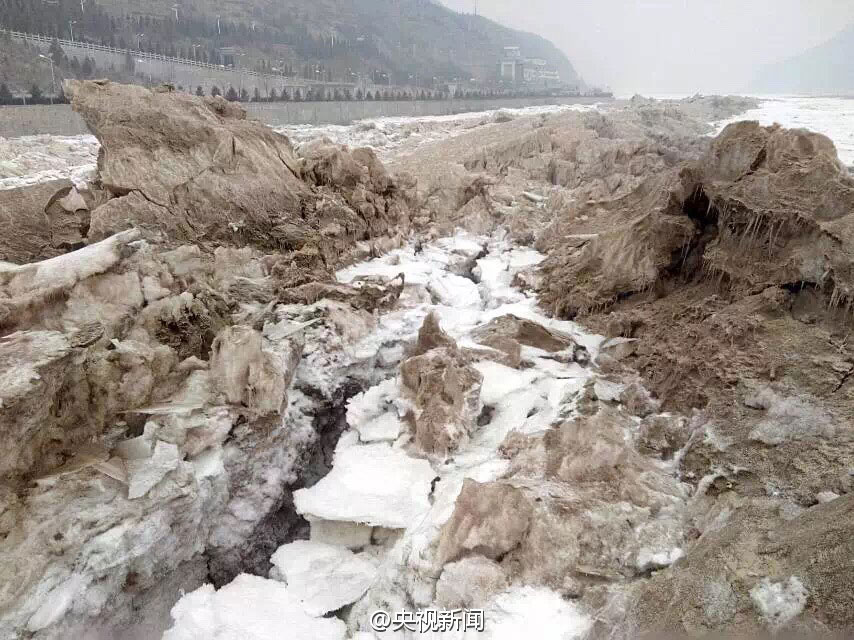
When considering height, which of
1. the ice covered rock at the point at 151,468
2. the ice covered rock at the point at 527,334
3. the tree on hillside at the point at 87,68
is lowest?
the ice covered rock at the point at 151,468

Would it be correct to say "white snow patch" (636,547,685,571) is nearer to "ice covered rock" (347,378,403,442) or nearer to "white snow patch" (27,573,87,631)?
"ice covered rock" (347,378,403,442)

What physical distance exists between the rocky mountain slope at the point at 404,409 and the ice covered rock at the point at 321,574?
0.02m

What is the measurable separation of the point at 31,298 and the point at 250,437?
6.96ft

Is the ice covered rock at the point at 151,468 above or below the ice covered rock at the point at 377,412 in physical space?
above

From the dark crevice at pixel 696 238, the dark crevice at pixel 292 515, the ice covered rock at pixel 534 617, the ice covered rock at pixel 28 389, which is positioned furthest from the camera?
the dark crevice at pixel 696 238

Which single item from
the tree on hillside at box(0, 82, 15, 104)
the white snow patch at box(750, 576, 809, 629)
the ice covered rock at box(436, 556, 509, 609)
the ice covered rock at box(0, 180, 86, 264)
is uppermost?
the tree on hillside at box(0, 82, 15, 104)

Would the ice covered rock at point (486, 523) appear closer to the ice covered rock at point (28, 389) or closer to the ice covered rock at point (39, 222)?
the ice covered rock at point (28, 389)

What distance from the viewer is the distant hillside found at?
40344 mm

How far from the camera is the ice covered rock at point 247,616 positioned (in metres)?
3.77

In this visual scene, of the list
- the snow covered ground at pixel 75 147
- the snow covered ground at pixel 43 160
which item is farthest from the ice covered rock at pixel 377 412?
the snow covered ground at pixel 43 160

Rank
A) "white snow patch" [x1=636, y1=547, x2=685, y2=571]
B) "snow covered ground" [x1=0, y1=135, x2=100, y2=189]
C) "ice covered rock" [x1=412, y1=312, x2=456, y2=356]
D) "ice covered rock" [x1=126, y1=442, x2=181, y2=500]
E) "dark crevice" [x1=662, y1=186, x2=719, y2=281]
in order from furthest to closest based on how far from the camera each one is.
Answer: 1. "snow covered ground" [x1=0, y1=135, x2=100, y2=189]
2. "dark crevice" [x1=662, y1=186, x2=719, y2=281]
3. "ice covered rock" [x1=412, y1=312, x2=456, y2=356]
4. "ice covered rock" [x1=126, y1=442, x2=181, y2=500]
5. "white snow patch" [x1=636, y1=547, x2=685, y2=571]

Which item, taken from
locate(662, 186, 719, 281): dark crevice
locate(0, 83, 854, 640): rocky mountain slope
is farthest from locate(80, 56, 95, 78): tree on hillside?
locate(662, 186, 719, 281): dark crevice

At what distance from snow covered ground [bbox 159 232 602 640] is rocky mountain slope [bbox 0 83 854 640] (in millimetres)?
25

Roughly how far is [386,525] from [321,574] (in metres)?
0.62
